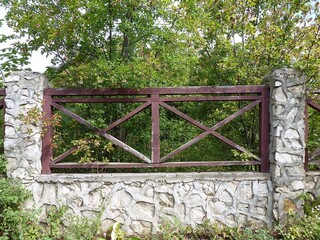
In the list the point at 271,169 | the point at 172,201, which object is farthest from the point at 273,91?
the point at 172,201

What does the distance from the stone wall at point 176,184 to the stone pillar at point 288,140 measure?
0.04ft

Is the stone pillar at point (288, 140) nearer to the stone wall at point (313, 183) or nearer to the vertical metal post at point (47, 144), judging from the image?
the stone wall at point (313, 183)

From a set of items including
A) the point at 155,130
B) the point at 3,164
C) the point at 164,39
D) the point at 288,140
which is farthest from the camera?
the point at 164,39

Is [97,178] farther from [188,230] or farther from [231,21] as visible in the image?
[231,21]

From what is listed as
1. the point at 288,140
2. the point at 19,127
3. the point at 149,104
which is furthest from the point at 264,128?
the point at 19,127

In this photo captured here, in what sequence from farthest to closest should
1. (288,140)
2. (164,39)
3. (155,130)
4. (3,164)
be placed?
(164,39) < (155,130) < (288,140) < (3,164)

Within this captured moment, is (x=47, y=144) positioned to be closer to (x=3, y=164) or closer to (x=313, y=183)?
(x=3, y=164)

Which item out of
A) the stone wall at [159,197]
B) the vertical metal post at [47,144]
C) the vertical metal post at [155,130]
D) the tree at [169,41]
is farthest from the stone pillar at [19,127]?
the vertical metal post at [155,130]

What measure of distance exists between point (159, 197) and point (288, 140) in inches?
70.6

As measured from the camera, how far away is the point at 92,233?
3.09 meters

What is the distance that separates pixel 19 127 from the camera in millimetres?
3139

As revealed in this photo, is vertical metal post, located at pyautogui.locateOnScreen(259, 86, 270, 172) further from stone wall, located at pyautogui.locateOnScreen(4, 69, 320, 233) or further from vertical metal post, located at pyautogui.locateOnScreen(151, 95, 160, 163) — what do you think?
vertical metal post, located at pyautogui.locateOnScreen(151, 95, 160, 163)

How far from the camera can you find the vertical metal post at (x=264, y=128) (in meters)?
3.35

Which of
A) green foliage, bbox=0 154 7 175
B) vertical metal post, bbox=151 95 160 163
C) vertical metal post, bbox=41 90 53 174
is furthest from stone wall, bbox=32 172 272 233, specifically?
green foliage, bbox=0 154 7 175
